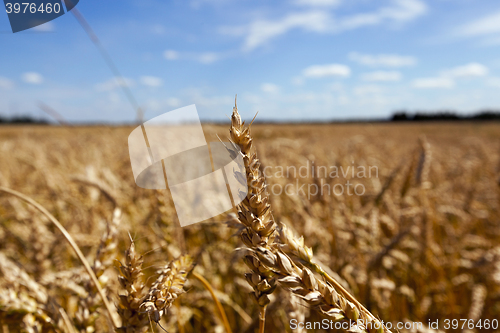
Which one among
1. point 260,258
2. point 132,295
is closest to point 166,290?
point 132,295

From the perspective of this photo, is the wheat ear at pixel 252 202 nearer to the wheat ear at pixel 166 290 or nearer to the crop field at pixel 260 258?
the crop field at pixel 260 258

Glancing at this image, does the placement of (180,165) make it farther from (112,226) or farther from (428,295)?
(428,295)

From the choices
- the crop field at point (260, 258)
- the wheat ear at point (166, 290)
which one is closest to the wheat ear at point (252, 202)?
the crop field at point (260, 258)

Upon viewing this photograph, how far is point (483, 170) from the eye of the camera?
12.5ft

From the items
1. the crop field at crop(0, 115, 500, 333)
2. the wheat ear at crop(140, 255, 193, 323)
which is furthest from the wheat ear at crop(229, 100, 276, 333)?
the wheat ear at crop(140, 255, 193, 323)

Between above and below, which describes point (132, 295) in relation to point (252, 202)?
below

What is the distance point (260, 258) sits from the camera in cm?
41

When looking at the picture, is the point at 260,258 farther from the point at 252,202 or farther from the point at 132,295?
the point at 132,295

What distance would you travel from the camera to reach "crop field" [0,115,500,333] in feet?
1.53

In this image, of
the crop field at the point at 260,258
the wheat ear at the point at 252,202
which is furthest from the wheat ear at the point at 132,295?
the wheat ear at the point at 252,202

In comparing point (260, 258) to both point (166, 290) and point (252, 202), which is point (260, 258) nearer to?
point (252, 202)

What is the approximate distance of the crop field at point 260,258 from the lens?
47 centimetres

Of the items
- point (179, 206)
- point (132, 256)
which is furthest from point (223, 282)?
point (132, 256)

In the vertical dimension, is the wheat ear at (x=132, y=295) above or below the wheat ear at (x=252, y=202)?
below
